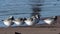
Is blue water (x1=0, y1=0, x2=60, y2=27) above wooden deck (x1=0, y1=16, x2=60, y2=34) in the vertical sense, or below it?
above

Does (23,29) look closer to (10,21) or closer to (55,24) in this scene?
(10,21)

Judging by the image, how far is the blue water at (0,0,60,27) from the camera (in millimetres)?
1771

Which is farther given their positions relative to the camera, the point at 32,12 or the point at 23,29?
the point at 32,12

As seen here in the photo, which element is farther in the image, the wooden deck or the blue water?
the blue water

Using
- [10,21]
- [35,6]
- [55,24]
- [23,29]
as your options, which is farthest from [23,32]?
[35,6]

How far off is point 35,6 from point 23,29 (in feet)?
1.32

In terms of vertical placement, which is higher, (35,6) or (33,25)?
(35,6)

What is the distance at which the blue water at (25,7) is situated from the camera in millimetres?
1771

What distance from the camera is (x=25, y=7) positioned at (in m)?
1.80

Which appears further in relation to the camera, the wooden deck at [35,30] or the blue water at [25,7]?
the blue water at [25,7]

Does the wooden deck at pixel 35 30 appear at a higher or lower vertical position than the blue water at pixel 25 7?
lower

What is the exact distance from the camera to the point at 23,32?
4.90ft

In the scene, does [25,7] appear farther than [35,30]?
Yes

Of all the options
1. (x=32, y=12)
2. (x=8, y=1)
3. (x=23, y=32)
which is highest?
(x=8, y=1)
